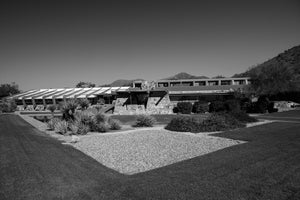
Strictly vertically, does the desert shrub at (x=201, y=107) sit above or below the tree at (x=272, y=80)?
below

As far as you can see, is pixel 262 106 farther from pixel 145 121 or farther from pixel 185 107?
pixel 145 121

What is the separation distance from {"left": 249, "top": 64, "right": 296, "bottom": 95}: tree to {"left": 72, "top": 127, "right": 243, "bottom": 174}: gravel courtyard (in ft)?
60.5

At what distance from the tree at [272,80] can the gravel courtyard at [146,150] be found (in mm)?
18428

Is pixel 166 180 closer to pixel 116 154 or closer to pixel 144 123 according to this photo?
pixel 116 154

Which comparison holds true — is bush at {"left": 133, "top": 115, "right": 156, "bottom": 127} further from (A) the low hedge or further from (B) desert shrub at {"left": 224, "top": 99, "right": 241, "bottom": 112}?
(B) desert shrub at {"left": 224, "top": 99, "right": 241, "bottom": 112}

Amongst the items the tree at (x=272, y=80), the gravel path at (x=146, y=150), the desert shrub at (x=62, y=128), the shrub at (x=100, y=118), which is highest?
the tree at (x=272, y=80)

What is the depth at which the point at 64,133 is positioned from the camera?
14.7 m

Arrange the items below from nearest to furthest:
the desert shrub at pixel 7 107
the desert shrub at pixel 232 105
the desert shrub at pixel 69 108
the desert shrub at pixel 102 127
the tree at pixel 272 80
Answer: the desert shrub at pixel 102 127 < the desert shrub at pixel 69 108 < the desert shrub at pixel 232 105 < the tree at pixel 272 80 < the desert shrub at pixel 7 107

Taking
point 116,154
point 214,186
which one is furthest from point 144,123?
point 214,186

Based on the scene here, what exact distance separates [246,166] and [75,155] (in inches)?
248

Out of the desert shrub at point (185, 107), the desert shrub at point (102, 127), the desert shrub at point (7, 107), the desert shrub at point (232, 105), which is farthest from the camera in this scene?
the desert shrub at point (7, 107)

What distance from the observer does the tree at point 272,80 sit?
26219 mm

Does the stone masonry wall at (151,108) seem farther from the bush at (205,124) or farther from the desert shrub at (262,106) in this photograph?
the bush at (205,124)

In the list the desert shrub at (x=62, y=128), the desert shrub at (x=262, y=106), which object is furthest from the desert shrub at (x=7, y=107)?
the desert shrub at (x=262, y=106)
